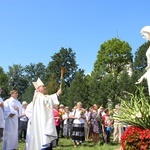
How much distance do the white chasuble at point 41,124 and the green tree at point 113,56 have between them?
4314 centimetres

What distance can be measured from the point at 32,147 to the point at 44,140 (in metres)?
0.42

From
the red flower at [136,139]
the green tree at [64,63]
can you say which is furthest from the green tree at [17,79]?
the red flower at [136,139]

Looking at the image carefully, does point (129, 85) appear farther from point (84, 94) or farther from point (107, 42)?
point (107, 42)

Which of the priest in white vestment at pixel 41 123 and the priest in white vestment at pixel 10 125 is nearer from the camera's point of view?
the priest in white vestment at pixel 41 123

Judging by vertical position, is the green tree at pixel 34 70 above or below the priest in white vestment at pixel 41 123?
above

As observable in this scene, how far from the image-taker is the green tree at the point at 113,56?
53.6 meters

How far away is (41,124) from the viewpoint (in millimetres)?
10070

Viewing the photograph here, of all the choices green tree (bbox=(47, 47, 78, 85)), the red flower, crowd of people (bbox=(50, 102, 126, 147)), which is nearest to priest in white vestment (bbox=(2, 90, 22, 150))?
crowd of people (bbox=(50, 102, 126, 147))

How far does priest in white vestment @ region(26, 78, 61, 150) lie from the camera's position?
9.91 metres

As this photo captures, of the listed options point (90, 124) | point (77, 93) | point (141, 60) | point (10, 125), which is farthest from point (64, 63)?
point (10, 125)

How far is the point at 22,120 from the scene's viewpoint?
16609 millimetres

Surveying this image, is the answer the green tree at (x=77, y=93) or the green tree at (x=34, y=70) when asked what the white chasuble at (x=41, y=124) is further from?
the green tree at (x=34, y=70)

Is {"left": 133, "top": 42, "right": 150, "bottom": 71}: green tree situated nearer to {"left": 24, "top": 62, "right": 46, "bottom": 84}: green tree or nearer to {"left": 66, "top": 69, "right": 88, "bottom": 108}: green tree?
{"left": 66, "top": 69, "right": 88, "bottom": 108}: green tree

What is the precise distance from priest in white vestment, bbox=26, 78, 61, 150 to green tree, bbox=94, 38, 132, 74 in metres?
43.1
